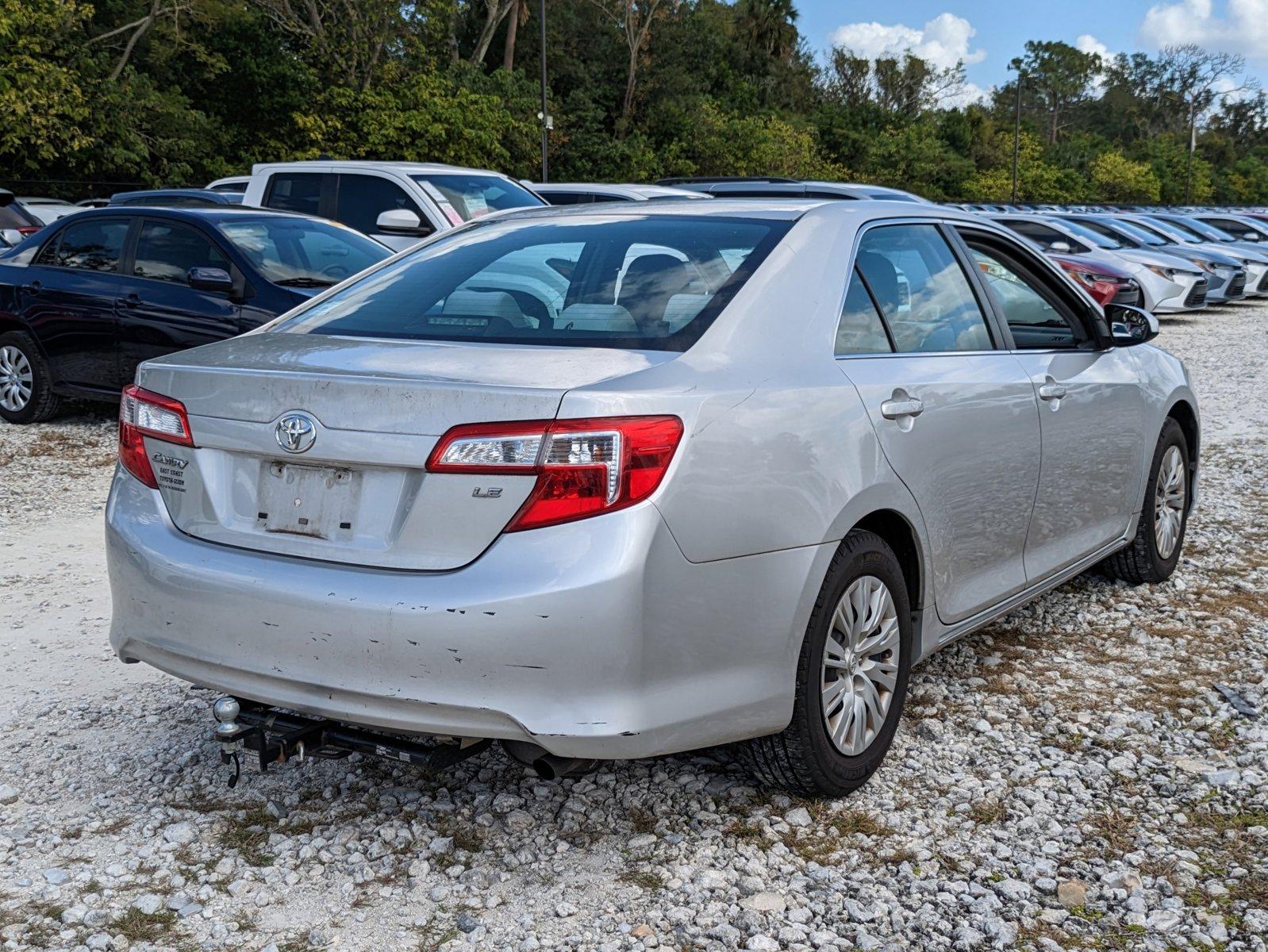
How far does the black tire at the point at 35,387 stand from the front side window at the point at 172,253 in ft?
3.86

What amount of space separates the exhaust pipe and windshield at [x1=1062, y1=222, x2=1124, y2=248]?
18794mm

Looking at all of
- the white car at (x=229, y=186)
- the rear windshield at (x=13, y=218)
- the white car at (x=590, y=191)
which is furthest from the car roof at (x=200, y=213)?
the rear windshield at (x=13, y=218)

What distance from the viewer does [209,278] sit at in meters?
8.49

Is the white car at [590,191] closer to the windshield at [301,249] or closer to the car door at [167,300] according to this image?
the windshield at [301,249]

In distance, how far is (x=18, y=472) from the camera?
27.6 ft

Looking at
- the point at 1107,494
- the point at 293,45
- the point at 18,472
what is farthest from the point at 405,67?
the point at 1107,494

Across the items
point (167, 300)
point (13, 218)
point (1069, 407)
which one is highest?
point (1069, 407)

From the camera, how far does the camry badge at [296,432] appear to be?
2.98m

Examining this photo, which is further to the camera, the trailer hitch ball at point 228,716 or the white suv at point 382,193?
the white suv at point 382,193

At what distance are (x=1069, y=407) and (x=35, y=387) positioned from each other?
26.4ft

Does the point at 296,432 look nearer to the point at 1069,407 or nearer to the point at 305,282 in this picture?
the point at 1069,407

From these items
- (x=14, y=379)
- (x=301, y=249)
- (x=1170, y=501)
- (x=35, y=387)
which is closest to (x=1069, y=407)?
(x=1170, y=501)

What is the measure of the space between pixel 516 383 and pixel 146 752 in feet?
6.27

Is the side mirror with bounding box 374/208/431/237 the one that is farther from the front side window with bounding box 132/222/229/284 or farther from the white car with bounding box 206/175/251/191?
the white car with bounding box 206/175/251/191
